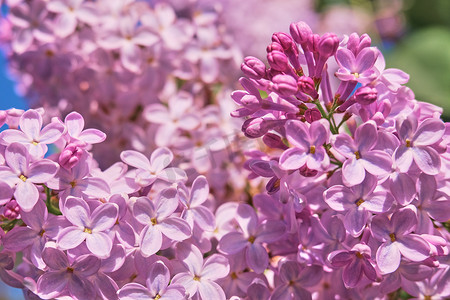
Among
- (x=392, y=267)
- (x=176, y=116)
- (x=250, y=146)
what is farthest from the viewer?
(x=176, y=116)

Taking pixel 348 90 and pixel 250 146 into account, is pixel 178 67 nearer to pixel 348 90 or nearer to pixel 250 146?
pixel 250 146

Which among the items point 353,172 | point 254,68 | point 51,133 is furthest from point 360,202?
point 51,133

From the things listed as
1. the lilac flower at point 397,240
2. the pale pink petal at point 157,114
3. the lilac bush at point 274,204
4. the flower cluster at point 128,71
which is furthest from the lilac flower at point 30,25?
the lilac flower at point 397,240

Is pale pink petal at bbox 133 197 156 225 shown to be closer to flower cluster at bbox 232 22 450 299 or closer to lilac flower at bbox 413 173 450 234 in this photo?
flower cluster at bbox 232 22 450 299

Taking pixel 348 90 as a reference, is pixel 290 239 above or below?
below

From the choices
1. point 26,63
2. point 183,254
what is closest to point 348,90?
point 183,254

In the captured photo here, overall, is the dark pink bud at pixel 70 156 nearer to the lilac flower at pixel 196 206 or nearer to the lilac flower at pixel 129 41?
the lilac flower at pixel 196 206

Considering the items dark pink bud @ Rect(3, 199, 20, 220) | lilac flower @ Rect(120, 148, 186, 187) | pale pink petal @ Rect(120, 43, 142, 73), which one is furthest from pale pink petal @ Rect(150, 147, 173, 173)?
pale pink petal @ Rect(120, 43, 142, 73)
